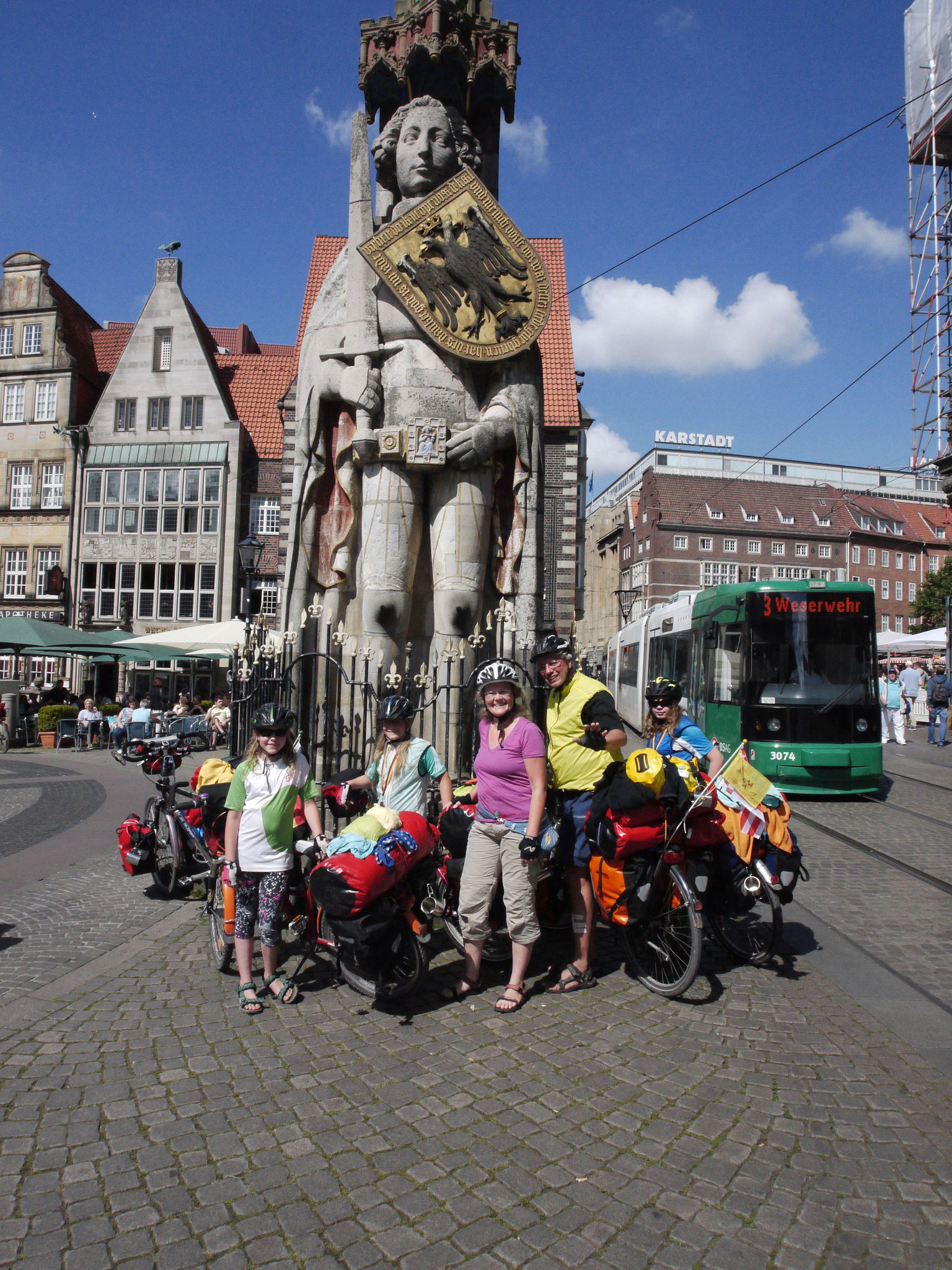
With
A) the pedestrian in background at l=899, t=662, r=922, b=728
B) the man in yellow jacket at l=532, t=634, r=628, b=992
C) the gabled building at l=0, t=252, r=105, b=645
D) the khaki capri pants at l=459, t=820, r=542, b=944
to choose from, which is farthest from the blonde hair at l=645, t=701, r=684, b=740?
the gabled building at l=0, t=252, r=105, b=645

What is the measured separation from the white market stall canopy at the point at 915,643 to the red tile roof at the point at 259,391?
72.6 feet

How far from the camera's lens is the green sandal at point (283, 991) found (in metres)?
4.32

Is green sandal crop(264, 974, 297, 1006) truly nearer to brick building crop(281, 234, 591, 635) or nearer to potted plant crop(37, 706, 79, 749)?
potted plant crop(37, 706, 79, 749)

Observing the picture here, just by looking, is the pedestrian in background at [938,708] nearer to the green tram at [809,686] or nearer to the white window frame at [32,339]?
the green tram at [809,686]

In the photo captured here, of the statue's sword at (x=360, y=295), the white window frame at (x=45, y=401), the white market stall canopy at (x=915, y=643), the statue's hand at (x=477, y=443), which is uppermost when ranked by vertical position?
the white window frame at (x=45, y=401)

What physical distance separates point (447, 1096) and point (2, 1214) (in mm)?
1546

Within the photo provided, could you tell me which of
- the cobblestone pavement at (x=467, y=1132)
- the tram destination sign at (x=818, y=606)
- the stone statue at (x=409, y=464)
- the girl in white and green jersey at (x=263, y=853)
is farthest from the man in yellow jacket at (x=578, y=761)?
the tram destination sign at (x=818, y=606)

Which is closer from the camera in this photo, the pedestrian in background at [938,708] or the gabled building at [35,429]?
the pedestrian in background at [938,708]

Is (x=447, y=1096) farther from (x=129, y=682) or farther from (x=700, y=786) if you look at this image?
(x=129, y=682)

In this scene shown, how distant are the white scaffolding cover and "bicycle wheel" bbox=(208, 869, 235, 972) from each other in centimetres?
3146

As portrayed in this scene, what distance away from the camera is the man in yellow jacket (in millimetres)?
4527

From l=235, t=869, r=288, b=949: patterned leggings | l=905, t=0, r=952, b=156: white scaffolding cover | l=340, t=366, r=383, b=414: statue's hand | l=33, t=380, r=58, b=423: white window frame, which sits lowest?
l=235, t=869, r=288, b=949: patterned leggings

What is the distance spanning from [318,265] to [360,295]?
19.3 m

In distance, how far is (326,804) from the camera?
5633 millimetres
